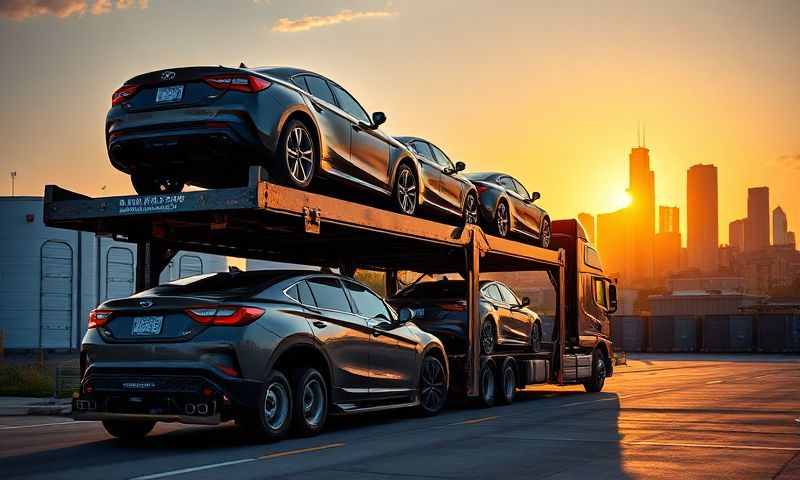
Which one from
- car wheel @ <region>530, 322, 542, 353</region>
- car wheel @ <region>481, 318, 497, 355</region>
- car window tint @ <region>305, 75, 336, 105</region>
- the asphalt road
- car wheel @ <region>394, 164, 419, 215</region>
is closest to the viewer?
the asphalt road

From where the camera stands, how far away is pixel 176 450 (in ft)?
30.0

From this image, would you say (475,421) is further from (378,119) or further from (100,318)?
(100,318)

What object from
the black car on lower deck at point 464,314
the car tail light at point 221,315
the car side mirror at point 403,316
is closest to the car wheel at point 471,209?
the black car on lower deck at point 464,314

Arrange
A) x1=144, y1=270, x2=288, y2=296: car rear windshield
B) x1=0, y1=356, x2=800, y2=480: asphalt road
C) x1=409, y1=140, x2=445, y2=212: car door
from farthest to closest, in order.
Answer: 1. x1=409, y1=140, x2=445, y2=212: car door
2. x1=144, y1=270, x2=288, y2=296: car rear windshield
3. x1=0, y1=356, x2=800, y2=480: asphalt road

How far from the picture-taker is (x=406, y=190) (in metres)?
13.3

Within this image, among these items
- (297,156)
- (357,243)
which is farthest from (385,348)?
(297,156)

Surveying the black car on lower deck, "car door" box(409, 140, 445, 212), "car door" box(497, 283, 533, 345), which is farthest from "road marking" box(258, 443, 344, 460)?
"car door" box(497, 283, 533, 345)

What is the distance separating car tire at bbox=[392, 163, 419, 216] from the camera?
12930 millimetres

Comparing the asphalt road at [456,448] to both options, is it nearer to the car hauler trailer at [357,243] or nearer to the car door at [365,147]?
the car hauler trailer at [357,243]

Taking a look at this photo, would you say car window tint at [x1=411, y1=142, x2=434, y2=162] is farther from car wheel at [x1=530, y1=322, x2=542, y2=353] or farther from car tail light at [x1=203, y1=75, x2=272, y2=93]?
car tail light at [x1=203, y1=75, x2=272, y2=93]

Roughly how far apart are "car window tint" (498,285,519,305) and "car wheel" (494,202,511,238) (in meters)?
1.16

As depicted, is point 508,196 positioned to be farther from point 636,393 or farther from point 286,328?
point 286,328

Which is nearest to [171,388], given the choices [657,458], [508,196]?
[657,458]

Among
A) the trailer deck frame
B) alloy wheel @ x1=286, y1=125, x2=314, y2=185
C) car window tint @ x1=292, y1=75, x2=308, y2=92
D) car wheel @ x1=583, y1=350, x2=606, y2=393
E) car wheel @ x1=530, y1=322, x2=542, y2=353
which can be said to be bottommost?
car wheel @ x1=583, y1=350, x2=606, y2=393
